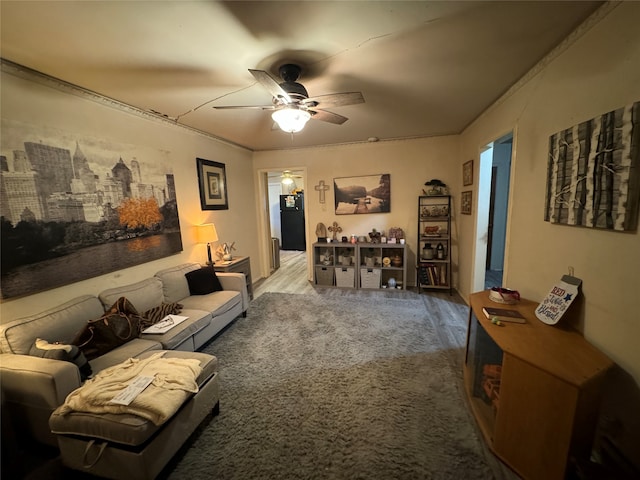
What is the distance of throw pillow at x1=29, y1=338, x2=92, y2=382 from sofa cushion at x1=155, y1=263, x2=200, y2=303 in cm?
107

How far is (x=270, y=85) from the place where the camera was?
5.24 feet

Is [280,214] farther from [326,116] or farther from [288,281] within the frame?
[326,116]

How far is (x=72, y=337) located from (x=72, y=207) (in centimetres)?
102

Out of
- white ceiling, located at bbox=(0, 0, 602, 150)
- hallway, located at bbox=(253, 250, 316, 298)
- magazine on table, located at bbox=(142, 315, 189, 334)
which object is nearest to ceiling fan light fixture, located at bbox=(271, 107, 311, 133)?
white ceiling, located at bbox=(0, 0, 602, 150)

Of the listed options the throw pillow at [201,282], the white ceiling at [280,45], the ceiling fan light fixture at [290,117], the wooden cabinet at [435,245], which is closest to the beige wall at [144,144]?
the white ceiling at [280,45]

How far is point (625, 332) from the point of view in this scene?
3.94ft

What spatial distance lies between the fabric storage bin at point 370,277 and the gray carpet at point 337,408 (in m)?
1.21

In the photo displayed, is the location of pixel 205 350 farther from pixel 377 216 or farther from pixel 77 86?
pixel 377 216

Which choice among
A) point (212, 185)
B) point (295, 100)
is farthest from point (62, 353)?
point (212, 185)

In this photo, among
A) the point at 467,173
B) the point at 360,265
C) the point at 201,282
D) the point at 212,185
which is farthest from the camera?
the point at 360,265

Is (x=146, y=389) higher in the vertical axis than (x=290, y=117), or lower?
→ lower

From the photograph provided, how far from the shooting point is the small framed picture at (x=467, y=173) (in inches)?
130

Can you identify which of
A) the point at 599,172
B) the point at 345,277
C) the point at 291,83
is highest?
the point at 291,83

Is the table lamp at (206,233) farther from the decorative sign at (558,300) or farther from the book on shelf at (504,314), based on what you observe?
the decorative sign at (558,300)
